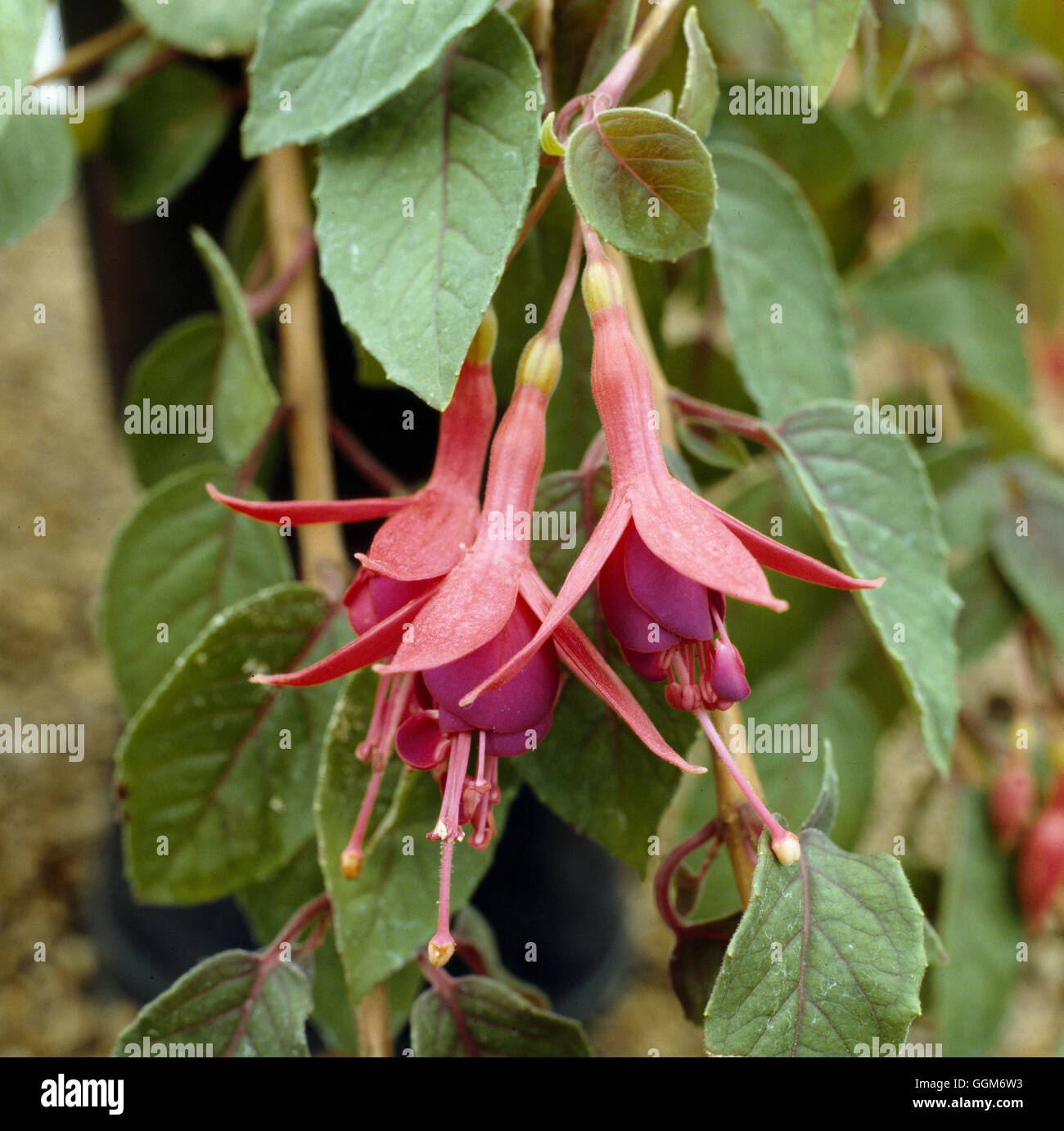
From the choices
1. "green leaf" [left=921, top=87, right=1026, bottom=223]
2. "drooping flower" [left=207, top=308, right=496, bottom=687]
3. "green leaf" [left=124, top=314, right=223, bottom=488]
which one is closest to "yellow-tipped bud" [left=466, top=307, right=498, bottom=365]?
"drooping flower" [left=207, top=308, right=496, bottom=687]

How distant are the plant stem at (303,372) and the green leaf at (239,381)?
0.08 ft

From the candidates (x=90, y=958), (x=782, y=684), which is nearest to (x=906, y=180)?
(x=782, y=684)

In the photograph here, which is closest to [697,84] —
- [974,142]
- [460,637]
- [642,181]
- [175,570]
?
[642,181]

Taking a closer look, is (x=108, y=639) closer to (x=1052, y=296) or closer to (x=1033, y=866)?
(x=1033, y=866)

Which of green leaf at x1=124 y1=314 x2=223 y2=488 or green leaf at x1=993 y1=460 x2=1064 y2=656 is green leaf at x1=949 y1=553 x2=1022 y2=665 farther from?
green leaf at x1=124 y1=314 x2=223 y2=488

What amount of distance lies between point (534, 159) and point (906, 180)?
0.39 m

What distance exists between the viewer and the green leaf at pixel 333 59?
24 cm

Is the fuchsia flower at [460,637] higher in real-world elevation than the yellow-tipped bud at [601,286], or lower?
lower

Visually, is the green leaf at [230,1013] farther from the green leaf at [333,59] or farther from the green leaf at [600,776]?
the green leaf at [333,59]

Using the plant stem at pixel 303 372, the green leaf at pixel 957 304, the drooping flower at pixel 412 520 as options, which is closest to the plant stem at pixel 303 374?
the plant stem at pixel 303 372

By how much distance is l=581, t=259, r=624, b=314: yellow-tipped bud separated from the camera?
8.8 inches

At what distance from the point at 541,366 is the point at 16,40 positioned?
0.53ft

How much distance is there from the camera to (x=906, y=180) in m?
0.56

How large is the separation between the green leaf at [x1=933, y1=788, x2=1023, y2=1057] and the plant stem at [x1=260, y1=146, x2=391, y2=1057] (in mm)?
270
